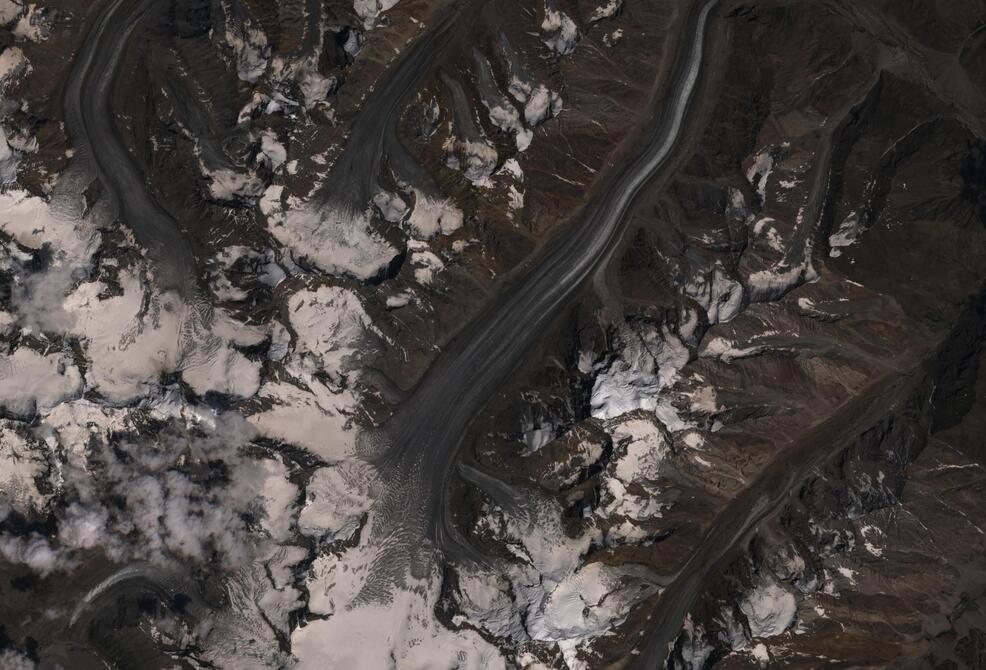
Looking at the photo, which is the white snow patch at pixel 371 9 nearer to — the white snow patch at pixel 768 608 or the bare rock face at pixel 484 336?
the bare rock face at pixel 484 336

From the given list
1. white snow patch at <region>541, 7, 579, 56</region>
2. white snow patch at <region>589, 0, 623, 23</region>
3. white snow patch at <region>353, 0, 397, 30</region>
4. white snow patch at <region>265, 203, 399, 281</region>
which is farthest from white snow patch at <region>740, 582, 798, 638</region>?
white snow patch at <region>353, 0, 397, 30</region>

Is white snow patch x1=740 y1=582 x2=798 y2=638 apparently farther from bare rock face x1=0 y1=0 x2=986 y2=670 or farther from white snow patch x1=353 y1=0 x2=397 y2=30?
white snow patch x1=353 y1=0 x2=397 y2=30

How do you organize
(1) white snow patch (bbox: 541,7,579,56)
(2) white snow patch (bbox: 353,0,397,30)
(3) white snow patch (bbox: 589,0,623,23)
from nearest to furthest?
(2) white snow patch (bbox: 353,0,397,30) < (1) white snow patch (bbox: 541,7,579,56) < (3) white snow patch (bbox: 589,0,623,23)

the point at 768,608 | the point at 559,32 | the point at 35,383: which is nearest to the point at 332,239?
the point at 559,32

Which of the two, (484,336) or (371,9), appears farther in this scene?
(371,9)

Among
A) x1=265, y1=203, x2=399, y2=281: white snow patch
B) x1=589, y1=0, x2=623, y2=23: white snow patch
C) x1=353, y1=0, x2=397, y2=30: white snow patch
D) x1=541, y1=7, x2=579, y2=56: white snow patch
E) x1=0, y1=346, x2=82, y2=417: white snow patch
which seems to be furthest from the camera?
x1=589, y1=0, x2=623, y2=23: white snow patch

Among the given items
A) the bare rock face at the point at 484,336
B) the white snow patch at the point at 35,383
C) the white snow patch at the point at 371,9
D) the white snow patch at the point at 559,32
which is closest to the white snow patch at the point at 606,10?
the bare rock face at the point at 484,336

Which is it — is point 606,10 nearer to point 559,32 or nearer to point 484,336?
point 559,32

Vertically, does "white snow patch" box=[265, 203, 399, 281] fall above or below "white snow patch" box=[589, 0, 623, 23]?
below
